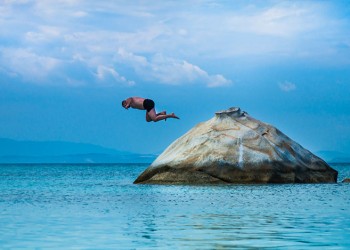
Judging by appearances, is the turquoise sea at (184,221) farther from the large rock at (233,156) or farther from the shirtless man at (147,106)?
the large rock at (233,156)

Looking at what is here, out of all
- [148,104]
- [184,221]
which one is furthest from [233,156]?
[184,221]

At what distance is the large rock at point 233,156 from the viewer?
35688 millimetres

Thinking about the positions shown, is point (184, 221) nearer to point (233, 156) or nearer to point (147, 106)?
point (147, 106)

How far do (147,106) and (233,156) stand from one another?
32.9 ft

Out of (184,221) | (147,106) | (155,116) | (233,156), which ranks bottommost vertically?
(184,221)

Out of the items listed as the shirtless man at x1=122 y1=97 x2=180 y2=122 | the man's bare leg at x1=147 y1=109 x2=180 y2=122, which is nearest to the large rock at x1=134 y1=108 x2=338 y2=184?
the shirtless man at x1=122 y1=97 x2=180 y2=122

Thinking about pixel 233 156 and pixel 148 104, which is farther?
pixel 233 156

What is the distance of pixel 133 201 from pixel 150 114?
388cm

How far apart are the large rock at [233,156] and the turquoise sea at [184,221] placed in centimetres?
354

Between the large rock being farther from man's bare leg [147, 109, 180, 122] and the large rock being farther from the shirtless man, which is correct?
man's bare leg [147, 109, 180, 122]

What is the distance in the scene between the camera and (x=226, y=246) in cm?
1534

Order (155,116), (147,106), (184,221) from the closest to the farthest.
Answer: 1. (184,221)
2. (155,116)
3. (147,106)

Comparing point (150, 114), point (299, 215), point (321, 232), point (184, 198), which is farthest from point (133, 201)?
point (321, 232)

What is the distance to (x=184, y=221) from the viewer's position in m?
20.4
